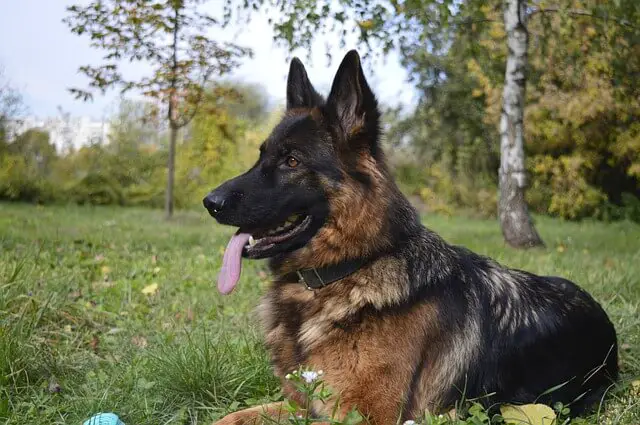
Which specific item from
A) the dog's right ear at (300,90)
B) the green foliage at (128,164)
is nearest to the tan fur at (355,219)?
the dog's right ear at (300,90)

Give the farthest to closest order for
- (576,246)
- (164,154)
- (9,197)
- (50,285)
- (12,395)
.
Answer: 1. (164,154)
2. (9,197)
3. (576,246)
4. (50,285)
5. (12,395)

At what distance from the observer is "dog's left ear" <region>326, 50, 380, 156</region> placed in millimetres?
3139

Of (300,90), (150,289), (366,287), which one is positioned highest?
(300,90)

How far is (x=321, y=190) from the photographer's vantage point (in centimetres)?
317

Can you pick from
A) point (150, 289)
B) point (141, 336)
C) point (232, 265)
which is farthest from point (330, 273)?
point (150, 289)

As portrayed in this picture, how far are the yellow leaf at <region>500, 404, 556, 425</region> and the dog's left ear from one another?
1.46 meters

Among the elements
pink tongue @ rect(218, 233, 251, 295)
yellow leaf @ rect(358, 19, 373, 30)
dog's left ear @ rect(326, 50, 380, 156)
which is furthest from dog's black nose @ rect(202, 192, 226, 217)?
yellow leaf @ rect(358, 19, 373, 30)

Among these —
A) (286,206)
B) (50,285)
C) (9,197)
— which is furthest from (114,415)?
(9,197)

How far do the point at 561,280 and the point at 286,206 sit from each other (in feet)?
5.89

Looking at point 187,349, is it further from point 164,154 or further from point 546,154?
point 164,154

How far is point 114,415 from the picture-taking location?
304cm

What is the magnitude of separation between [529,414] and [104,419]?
205 centimetres

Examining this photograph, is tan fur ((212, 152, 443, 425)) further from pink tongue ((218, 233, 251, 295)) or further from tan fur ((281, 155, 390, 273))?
pink tongue ((218, 233, 251, 295))

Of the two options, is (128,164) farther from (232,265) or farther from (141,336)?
(232,265)
